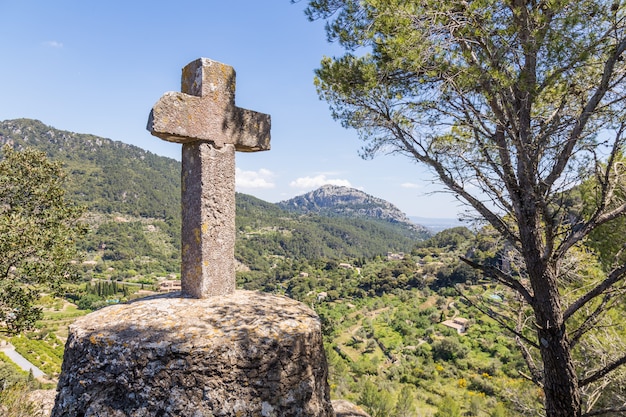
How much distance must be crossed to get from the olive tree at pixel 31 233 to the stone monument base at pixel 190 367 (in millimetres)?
8661

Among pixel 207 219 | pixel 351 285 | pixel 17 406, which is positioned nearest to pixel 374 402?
pixel 17 406

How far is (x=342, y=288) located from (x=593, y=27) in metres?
71.5

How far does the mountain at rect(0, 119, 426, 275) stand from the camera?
347ft

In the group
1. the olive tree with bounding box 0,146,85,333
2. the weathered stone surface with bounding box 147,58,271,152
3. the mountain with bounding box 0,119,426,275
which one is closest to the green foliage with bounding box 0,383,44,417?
the olive tree with bounding box 0,146,85,333

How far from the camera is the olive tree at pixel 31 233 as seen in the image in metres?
9.24

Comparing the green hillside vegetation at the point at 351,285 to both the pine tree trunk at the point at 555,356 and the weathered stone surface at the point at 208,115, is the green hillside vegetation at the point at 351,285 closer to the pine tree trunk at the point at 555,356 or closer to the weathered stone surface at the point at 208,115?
the pine tree trunk at the point at 555,356

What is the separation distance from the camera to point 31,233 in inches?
371

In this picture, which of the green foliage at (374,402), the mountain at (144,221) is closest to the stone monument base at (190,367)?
the green foliage at (374,402)

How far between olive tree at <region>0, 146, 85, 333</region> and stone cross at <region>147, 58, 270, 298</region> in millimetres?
8383

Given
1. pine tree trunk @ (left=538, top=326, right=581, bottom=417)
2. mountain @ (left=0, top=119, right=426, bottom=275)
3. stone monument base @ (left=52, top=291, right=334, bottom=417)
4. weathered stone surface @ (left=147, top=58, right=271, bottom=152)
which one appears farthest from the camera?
mountain @ (left=0, top=119, right=426, bottom=275)

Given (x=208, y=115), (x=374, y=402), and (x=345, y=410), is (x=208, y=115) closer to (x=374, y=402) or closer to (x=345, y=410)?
(x=345, y=410)

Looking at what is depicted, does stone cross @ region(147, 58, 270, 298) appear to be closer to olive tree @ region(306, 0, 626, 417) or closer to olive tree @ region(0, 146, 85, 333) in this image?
olive tree @ region(306, 0, 626, 417)

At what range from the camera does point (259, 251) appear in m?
126

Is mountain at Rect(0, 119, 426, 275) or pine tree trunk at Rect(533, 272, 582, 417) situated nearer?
pine tree trunk at Rect(533, 272, 582, 417)
